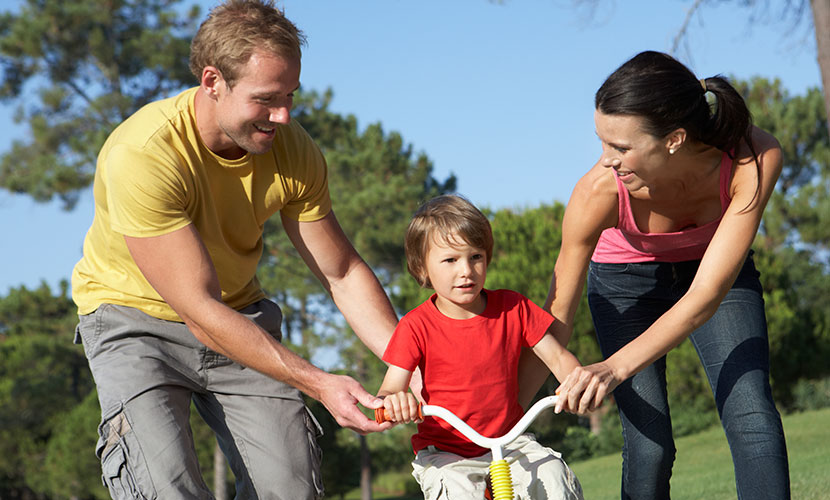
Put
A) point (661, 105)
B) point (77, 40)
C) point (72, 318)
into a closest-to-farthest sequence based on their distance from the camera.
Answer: point (661, 105)
point (77, 40)
point (72, 318)

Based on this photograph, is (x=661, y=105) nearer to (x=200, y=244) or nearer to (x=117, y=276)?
(x=200, y=244)

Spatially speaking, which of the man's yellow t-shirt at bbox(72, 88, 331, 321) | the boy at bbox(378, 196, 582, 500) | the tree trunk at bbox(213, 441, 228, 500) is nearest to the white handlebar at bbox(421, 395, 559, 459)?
the boy at bbox(378, 196, 582, 500)

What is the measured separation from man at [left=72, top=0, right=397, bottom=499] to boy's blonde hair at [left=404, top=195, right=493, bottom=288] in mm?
568

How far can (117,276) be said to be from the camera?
3584 millimetres

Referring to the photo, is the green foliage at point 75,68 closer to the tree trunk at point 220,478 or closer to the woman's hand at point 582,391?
the tree trunk at point 220,478

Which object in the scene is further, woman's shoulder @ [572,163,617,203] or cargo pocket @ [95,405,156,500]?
woman's shoulder @ [572,163,617,203]

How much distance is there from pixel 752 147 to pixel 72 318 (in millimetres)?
25086

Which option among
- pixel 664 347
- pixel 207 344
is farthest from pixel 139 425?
pixel 664 347

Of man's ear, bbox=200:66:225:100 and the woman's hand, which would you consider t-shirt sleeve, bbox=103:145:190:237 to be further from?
the woman's hand

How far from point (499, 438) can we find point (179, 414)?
4.27 ft

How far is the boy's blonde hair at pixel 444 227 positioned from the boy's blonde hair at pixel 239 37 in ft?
2.64

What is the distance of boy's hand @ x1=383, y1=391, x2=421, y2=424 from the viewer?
285 cm

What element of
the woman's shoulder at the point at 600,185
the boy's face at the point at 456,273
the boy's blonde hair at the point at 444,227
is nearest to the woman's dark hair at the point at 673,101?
the woman's shoulder at the point at 600,185

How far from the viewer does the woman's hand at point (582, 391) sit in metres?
2.85
